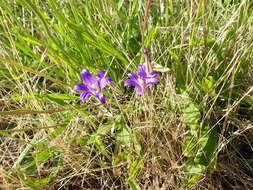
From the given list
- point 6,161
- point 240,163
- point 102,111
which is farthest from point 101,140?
point 240,163

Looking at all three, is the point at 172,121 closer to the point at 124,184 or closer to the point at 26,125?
the point at 124,184

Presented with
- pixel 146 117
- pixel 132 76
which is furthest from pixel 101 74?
pixel 146 117

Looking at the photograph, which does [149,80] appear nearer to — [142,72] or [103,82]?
[142,72]

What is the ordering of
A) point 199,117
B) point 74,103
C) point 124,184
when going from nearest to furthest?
1. point 199,117
2. point 124,184
3. point 74,103

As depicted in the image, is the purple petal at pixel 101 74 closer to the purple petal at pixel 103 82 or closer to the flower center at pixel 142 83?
the purple petal at pixel 103 82

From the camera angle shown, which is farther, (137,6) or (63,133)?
(137,6)

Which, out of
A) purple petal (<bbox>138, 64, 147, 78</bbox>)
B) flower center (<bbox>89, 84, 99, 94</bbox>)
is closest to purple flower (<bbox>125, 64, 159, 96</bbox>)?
purple petal (<bbox>138, 64, 147, 78</bbox>)

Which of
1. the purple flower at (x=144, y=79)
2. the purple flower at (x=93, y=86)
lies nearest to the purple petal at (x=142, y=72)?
the purple flower at (x=144, y=79)

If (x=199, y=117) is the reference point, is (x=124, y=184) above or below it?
below
